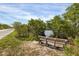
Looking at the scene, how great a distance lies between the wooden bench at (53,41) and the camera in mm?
2249

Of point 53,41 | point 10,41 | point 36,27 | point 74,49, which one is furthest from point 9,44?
point 74,49

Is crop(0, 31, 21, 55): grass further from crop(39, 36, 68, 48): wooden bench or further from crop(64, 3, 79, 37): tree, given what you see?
crop(64, 3, 79, 37): tree

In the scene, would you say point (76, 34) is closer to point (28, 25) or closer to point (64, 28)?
point (64, 28)

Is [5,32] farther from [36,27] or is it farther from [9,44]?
[36,27]

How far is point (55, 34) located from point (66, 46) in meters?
0.17

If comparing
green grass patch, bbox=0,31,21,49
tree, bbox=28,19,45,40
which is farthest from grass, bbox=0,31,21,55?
tree, bbox=28,19,45,40

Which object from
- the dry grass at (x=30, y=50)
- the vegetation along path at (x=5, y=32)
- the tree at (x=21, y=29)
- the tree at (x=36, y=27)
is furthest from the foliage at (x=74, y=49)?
the vegetation along path at (x=5, y=32)

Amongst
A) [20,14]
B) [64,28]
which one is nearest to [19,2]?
[20,14]

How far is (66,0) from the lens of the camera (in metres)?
2.23

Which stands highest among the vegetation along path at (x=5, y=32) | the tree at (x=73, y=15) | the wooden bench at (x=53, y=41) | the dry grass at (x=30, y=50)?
the tree at (x=73, y=15)

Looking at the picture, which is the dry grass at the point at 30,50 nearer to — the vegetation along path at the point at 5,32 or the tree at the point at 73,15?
the vegetation along path at the point at 5,32

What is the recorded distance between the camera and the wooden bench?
7.38ft

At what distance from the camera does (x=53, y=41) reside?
227 cm

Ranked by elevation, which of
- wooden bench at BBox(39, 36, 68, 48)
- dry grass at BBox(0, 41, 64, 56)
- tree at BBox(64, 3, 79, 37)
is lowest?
dry grass at BBox(0, 41, 64, 56)
